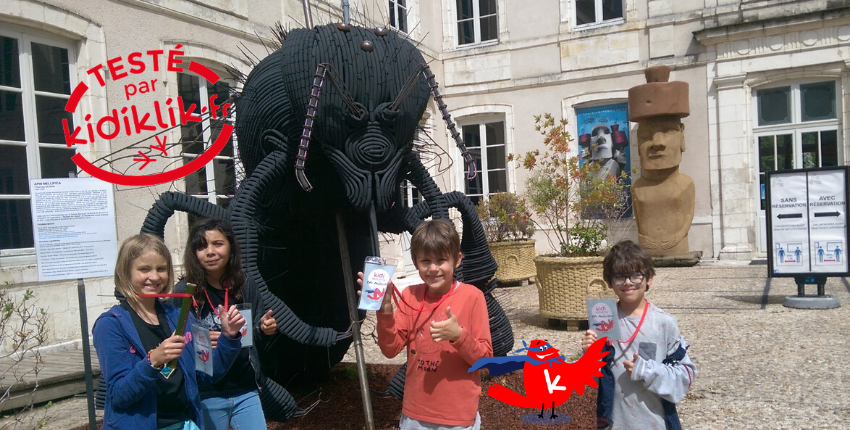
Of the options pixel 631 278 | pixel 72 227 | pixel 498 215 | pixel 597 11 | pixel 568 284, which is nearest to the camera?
pixel 631 278

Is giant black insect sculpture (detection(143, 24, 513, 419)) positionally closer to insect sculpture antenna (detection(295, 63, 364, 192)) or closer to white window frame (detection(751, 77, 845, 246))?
insect sculpture antenna (detection(295, 63, 364, 192))

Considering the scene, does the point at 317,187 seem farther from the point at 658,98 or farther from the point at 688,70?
the point at 688,70

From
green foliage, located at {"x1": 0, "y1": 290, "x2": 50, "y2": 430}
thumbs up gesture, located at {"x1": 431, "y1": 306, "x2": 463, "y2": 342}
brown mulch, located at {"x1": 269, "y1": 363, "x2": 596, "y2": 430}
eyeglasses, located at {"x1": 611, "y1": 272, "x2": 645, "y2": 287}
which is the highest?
eyeglasses, located at {"x1": 611, "y1": 272, "x2": 645, "y2": 287}

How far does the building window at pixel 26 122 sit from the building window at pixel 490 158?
8427 millimetres

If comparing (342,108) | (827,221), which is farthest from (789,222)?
(342,108)

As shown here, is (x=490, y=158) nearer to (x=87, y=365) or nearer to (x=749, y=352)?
(x=749, y=352)

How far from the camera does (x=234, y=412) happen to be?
7.58 feet

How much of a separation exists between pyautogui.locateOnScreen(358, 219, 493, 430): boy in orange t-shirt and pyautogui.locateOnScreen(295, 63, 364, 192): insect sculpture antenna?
0.62 meters

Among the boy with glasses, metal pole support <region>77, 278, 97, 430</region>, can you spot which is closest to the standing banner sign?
the boy with glasses

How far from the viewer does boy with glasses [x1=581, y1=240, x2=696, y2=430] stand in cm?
201

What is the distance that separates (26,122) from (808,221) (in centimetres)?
778

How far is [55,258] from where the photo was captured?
2.80 m

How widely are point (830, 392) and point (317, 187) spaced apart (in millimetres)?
3387

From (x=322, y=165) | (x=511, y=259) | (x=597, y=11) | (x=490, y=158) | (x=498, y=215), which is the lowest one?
(x=511, y=259)
